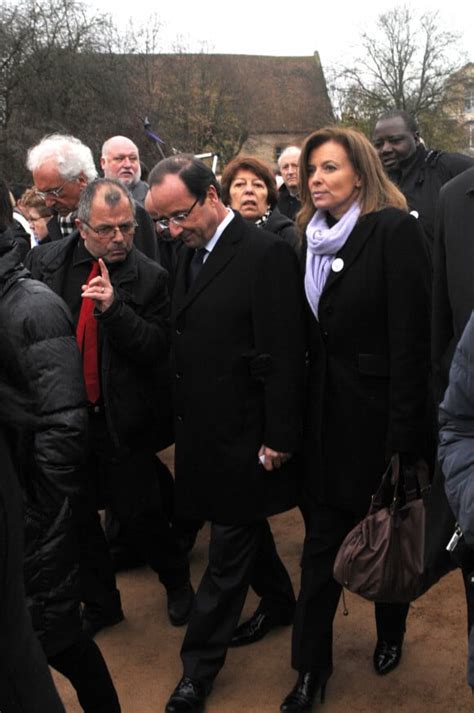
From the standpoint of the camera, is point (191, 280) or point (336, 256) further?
point (191, 280)

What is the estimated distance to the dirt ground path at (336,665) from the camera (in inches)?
125

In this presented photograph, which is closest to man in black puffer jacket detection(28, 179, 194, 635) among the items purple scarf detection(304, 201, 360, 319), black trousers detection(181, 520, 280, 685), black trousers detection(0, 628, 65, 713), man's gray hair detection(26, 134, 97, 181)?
man's gray hair detection(26, 134, 97, 181)

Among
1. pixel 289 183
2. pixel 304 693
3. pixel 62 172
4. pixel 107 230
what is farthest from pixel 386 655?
pixel 289 183

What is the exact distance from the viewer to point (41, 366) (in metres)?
2.52

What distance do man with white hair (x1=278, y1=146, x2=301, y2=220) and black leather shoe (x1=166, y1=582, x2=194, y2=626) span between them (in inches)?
112

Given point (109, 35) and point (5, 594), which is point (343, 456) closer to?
point (5, 594)

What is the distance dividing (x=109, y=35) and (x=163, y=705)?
32052 mm

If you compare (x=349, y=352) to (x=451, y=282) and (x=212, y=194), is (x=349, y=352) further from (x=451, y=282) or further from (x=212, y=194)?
(x=212, y=194)

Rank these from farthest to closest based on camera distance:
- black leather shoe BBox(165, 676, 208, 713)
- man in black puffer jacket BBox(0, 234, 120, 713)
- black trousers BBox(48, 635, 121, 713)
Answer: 1. black leather shoe BBox(165, 676, 208, 713)
2. black trousers BBox(48, 635, 121, 713)
3. man in black puffer jacket BBox(0, 234, 120, 713)

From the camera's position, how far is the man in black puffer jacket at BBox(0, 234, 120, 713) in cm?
241

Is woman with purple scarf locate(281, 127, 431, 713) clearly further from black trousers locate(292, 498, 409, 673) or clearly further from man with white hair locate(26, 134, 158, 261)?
man with white hair locate(26, 134, 158, 261)

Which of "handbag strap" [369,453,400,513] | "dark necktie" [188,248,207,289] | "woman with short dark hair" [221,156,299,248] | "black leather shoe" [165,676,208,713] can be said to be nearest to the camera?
"handbag strap" [369,453,400,513]

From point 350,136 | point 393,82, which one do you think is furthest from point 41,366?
point 393,82

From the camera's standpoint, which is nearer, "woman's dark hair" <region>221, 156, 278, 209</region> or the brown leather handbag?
the brown leather handbag
